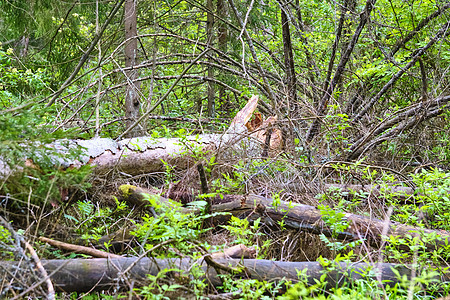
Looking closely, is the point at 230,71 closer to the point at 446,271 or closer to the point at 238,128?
the point at 238,128

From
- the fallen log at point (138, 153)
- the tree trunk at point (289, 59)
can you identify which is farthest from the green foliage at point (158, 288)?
the tree trunk at point (289, 59)

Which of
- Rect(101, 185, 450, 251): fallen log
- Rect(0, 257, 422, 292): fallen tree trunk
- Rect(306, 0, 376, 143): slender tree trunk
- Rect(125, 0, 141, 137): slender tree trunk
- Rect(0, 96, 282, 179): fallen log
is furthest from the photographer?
Rect(125, 0, 141, 137): slender tree trunk

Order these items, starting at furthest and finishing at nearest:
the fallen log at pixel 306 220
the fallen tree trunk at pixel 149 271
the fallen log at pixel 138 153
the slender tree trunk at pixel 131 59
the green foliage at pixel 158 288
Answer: the slender tree trunk at pixel 131 59 → the fallen log at pixel 138 153 → the fallen log at pixel 306 220 → the fallen tree trunk at pixel 149 271 → the green foliage at pixel 158 288

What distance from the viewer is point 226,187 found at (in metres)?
4.32

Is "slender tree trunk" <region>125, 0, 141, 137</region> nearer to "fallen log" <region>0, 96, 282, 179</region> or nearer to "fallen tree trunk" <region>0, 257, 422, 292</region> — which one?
"fallen log" <region>0, 96, 282, 179</region>

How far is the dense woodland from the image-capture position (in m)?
2.57

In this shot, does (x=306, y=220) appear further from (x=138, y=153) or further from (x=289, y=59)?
(x=289, y=59)

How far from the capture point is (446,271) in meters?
2.81

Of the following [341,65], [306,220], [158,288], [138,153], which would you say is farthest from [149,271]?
[341,65]

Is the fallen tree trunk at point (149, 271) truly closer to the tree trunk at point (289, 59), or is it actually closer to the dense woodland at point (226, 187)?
the dense woodland at point (226, 187)

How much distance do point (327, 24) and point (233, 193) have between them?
222 inches

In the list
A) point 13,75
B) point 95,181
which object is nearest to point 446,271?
point 95,181

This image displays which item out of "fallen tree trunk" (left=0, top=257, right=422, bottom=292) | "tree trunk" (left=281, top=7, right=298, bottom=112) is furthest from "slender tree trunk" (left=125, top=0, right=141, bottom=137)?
"fallen tree trunk" (left=0, top=257, right=422, bottom=292)

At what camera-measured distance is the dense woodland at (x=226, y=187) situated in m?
2.57
